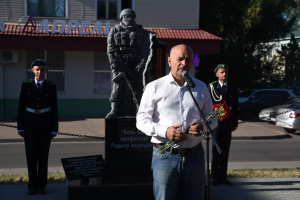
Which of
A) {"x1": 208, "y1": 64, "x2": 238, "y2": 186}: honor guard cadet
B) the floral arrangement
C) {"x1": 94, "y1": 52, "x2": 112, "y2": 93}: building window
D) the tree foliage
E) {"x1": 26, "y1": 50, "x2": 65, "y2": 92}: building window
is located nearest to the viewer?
the floral arrangement

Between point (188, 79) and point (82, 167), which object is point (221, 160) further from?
point (188, 79)

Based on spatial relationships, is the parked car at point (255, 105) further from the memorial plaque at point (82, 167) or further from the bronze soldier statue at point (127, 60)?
the memorial plaque at point (82, 167)

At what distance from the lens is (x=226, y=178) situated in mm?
6301

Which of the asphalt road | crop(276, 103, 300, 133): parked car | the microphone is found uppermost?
the microphone

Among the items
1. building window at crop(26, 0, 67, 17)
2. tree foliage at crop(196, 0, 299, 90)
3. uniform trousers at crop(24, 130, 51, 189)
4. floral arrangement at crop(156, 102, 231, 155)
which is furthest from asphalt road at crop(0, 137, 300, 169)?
tree foliage at crop(196, 0, 299, 90)

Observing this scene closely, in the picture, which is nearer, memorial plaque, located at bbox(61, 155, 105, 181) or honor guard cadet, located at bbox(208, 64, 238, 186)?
memorial plaque, located at bbox(61, 155, 105, 181)

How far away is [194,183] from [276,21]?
26.5 m

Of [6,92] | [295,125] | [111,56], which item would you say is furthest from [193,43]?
[111,56]

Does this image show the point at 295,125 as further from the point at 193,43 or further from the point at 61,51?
the point at 61,51

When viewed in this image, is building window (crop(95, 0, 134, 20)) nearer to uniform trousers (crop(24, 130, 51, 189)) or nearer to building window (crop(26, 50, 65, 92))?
building window (crop(26, 50, 65, 92))

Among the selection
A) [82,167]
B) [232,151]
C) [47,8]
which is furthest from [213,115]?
[47,8]

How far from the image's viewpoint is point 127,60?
20.6ft

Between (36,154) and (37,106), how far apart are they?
0.76 metres

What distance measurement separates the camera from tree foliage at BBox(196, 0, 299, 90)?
2353 cm
